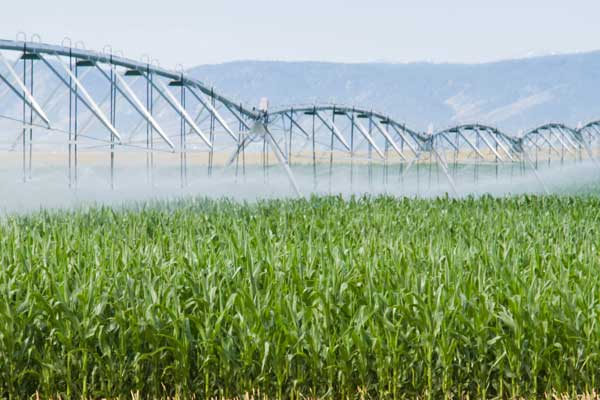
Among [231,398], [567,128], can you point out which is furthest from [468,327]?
[567,128]

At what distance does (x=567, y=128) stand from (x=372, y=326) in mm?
63227

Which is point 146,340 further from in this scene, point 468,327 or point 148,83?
point 148,83

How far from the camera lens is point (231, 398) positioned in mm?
7090

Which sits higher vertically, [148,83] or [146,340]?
[148,83]

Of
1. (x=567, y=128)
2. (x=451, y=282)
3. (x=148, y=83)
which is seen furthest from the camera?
(x=567, y=128)

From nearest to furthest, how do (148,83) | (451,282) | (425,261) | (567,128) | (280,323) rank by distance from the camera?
1. (280,323)
2. (451,282)
3. (425,261)
4. (148,83)
5. (567,128)

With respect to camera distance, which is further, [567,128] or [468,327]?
[567,128]

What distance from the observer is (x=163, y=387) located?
7.18 meters

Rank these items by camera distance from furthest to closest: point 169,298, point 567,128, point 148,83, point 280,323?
point 567,128
point 148,83
point 169,298
point 280,323

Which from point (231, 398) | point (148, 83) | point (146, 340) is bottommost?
point (231, 398)

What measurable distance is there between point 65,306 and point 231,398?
1.57m

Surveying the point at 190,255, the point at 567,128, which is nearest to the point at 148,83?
the point at 190,255

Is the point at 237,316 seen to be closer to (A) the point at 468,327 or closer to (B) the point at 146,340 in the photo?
(B) the point at 146,340

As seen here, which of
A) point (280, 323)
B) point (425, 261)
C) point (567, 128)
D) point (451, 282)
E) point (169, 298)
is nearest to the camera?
point (280, 323)
